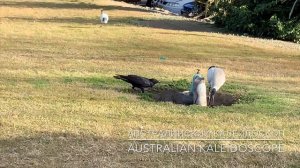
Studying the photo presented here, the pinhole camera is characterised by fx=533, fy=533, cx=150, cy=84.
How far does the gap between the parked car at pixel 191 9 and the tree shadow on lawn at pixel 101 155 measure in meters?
26.4

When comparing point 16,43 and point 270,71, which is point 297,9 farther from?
point 16,43

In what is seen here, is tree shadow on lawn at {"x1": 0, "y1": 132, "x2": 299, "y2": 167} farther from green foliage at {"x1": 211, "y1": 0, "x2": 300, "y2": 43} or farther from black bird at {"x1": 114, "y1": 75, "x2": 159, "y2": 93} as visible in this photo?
green foliage at {"x1": 211, "y1": 0, "x2": 300, "y2": 43}

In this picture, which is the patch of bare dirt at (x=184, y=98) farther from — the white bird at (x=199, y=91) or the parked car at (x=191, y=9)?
the parked car at (x=191, y=9)

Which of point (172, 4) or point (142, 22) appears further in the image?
point (172, 4)

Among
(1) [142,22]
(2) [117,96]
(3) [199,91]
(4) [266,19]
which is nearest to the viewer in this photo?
(3) [199,91]

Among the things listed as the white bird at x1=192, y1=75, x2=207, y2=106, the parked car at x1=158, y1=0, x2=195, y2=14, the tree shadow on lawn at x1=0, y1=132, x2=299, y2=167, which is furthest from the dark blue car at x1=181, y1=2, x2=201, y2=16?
the tree shadow on lawn at x1=0, y1=132, x2=299, y2=167

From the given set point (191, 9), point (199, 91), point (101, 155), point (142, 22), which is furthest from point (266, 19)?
point (101, 155)

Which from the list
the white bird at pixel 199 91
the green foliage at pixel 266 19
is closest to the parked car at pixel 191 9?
the green foliage at pixel 266 19

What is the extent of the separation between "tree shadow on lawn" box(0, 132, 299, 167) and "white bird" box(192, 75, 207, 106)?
1760 mm

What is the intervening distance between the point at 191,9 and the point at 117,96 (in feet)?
86.8

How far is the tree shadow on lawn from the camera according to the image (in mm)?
5004

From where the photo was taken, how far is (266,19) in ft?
71.7

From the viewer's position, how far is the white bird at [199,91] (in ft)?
24.3

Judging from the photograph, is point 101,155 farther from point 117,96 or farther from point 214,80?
point 214,80
